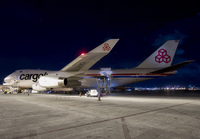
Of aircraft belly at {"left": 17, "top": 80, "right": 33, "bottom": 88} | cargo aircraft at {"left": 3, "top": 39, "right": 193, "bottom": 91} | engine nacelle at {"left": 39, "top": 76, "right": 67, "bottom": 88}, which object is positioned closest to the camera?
engine nacelle at {"left": 39, "top": 76, "right": 67, "bottom": 88}

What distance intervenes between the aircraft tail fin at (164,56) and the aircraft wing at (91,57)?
44.4 feet

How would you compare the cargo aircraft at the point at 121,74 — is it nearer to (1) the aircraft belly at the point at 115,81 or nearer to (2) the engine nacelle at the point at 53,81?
(1) the aircraft belly at the point at 115,81

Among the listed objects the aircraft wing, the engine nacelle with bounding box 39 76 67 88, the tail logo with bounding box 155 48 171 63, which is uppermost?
the tail logo with bounding box 155 48 171 63

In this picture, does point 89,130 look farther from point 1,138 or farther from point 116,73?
point 116,73

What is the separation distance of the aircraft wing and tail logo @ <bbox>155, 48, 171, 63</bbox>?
14.1 meters

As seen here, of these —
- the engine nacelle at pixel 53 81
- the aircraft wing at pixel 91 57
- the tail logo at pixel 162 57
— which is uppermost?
the tail logo at pixel 162 57

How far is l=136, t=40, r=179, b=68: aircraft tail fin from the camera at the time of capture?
23561 mm

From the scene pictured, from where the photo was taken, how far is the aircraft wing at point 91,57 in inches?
445

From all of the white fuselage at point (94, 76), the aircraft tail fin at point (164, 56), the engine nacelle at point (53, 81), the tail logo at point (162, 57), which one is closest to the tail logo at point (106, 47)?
the engine nacelle at point (53, 81)

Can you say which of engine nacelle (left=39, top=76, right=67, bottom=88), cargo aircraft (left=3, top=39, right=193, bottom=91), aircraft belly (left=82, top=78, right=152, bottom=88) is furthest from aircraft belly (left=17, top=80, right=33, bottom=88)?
engine nacelle (left=39, top=76, right=67, bottom=88)

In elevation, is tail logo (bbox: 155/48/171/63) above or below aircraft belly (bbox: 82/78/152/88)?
above

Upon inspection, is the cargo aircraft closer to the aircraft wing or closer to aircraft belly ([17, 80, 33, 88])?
aircraft belly ([17, 80, 33, 88])

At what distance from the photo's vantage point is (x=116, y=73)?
969 inches

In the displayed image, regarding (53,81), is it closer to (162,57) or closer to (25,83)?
(25,83)
